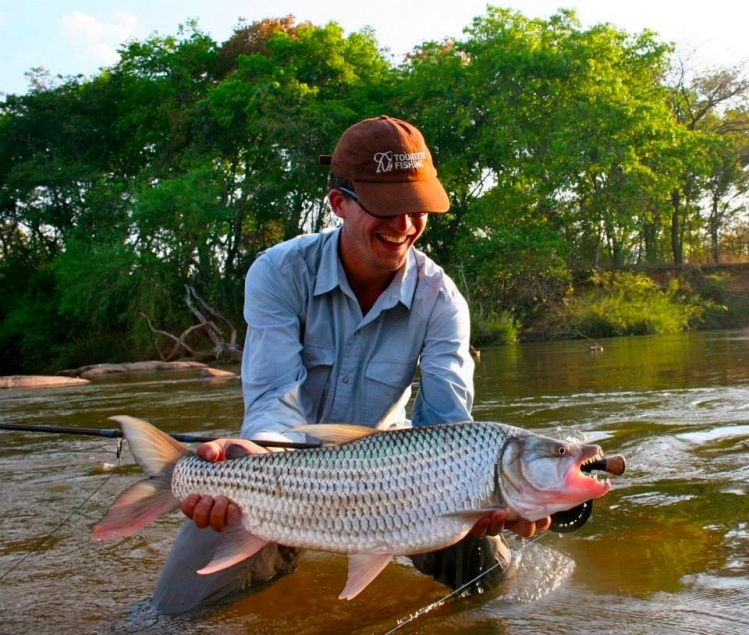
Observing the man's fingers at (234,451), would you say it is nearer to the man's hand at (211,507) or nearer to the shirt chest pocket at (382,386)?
the man's hand at (211,507)

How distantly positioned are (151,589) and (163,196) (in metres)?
23.7

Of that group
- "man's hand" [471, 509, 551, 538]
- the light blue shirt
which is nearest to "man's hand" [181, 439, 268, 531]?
the light blue shirt

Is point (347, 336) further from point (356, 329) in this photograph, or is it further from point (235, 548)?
point (235, 548)

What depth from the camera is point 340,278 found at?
3.55m

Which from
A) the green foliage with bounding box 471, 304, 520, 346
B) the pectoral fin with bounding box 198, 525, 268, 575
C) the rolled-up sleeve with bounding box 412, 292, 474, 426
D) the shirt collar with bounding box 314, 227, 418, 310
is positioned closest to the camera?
the pectoral fin with bounding box 198, 525, 268, 575

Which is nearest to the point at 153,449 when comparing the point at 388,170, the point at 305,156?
the point at 388,170

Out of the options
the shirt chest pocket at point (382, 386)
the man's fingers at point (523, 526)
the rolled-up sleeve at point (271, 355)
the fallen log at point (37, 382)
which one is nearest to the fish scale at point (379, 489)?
the man's fingers at point (523, 526)

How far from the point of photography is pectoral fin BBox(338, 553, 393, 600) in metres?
2.66

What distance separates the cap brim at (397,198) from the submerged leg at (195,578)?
131 cm

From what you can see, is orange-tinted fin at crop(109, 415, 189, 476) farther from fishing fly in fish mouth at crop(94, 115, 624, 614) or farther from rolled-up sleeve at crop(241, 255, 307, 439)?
rolled-up sleeve at crop(241, 255, 307, 439)

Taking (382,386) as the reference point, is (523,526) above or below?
below

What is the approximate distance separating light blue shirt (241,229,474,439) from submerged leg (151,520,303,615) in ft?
1.61

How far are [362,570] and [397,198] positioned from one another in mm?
1306

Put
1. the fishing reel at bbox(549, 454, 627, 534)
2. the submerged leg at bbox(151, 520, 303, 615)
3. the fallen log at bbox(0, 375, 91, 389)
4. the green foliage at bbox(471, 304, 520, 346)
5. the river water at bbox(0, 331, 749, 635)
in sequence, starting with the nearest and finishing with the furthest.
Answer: the fishing reel at bbox(549, 454, 627, 534) < the river water at bbox(0, 331, 749, 635) < the submerged leg at bbox(151, 520, 303, 615) < the fallen log at bbox(0, 375, 91, 389) < the green foliage at bbox(471, 304, 520, 346)
